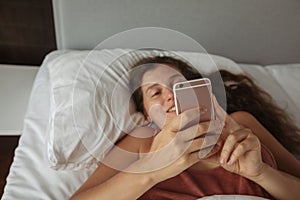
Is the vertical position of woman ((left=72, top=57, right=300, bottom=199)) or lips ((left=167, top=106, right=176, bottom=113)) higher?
lips ((left=167, top=106, right=176, bottom=113))

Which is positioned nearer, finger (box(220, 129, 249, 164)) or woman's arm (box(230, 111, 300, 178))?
finger (box(220, 129, 249, 164))

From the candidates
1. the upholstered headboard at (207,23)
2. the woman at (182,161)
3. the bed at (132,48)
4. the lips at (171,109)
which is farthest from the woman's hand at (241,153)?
the upholstered headboard at (207,23)

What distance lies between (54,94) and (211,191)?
0.50 m

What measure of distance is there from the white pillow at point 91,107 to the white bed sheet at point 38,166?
31 mm

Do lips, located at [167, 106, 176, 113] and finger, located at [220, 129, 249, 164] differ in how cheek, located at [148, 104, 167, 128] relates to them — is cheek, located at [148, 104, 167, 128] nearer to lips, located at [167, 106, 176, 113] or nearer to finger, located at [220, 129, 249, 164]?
lips, located at [167, 106, 176, 113]

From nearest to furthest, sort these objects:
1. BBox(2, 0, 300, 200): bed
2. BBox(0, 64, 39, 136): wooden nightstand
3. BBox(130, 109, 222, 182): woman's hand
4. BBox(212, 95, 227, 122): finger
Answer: BBox(130, 109, 222, 182): woman's hand
BBox(212, 95, 227, 122): finger
BBox(2, 0, 300, 200): bed
BBox(0, 64, 39, 136): wooden nightstand

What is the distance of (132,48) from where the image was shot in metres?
1.20

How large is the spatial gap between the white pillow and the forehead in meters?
0.07

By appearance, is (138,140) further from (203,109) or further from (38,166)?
(38,166)

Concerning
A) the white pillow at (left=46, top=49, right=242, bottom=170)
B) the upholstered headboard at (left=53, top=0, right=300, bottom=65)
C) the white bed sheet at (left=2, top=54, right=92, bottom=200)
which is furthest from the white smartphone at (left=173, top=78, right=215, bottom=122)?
the upholstered headboard at (left=53, top=0, right=300, bottom=65)

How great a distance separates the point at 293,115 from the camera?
49.9 inches

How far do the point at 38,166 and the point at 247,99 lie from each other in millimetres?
572

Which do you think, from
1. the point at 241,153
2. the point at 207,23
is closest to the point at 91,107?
the point at 241,153

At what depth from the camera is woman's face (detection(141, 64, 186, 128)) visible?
961 mm
